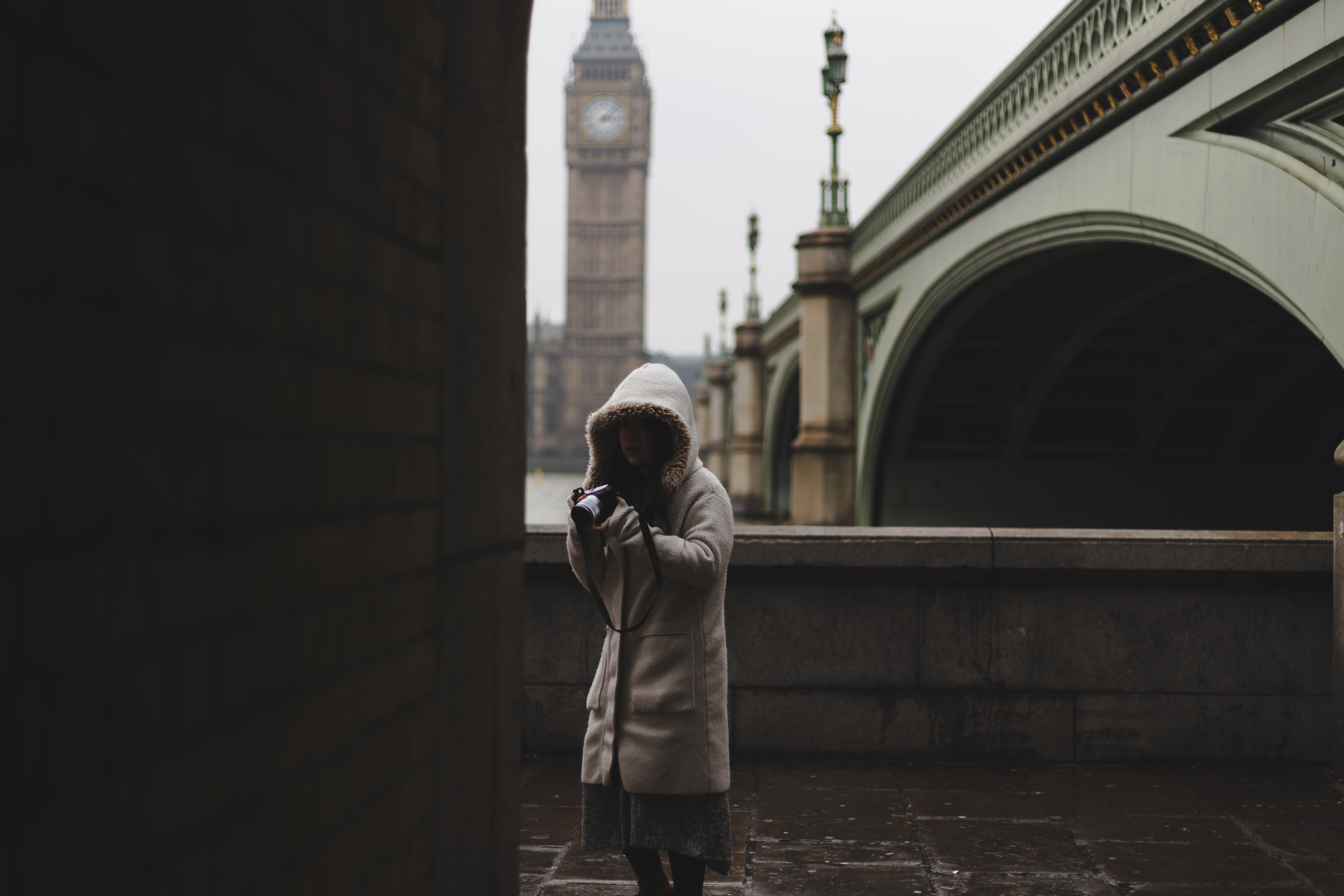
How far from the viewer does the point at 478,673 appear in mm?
2246

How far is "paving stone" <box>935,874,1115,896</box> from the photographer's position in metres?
3.34

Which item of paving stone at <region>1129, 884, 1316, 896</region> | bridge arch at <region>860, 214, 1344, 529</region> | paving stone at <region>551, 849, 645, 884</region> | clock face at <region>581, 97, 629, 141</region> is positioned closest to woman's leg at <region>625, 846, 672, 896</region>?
paving stone at <region>551, 849, 645, 884</region>

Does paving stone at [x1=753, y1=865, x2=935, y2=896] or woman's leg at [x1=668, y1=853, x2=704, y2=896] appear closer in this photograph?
woman's leg at [x1=668, y1=853, x2=704, y2=896]

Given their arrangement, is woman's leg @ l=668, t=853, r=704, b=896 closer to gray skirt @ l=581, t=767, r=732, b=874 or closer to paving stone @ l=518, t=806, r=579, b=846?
gray skirt @ l=581, t=767, r=732, b=874

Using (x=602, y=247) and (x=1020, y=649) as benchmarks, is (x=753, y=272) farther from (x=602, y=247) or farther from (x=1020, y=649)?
(x=602, y=247)

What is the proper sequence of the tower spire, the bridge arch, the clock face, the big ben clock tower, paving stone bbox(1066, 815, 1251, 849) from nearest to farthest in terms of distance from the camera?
paving stone bbox(1066, 815, 1251, 849) → the bridge arch → the big ben clock tower → the clock face → the tower spire

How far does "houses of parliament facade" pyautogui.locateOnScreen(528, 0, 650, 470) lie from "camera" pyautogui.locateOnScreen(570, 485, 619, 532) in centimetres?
10215

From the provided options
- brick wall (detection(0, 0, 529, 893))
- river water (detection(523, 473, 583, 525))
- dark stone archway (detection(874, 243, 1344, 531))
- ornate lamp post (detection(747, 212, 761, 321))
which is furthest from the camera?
ornate lamp post (detection(747, 212, 761, 321))

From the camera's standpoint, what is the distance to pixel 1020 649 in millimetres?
4883

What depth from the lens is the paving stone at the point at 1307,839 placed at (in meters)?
3.66

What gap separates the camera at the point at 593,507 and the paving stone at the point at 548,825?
1.34 m

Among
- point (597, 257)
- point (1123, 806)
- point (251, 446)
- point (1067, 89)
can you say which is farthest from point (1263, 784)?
point (597, 257)

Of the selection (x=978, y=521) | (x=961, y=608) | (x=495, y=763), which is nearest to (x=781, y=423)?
(x=978, y=521)

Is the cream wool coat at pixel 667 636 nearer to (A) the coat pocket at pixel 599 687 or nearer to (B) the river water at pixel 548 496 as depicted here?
(A) the coat pocket at pixel 599 687
